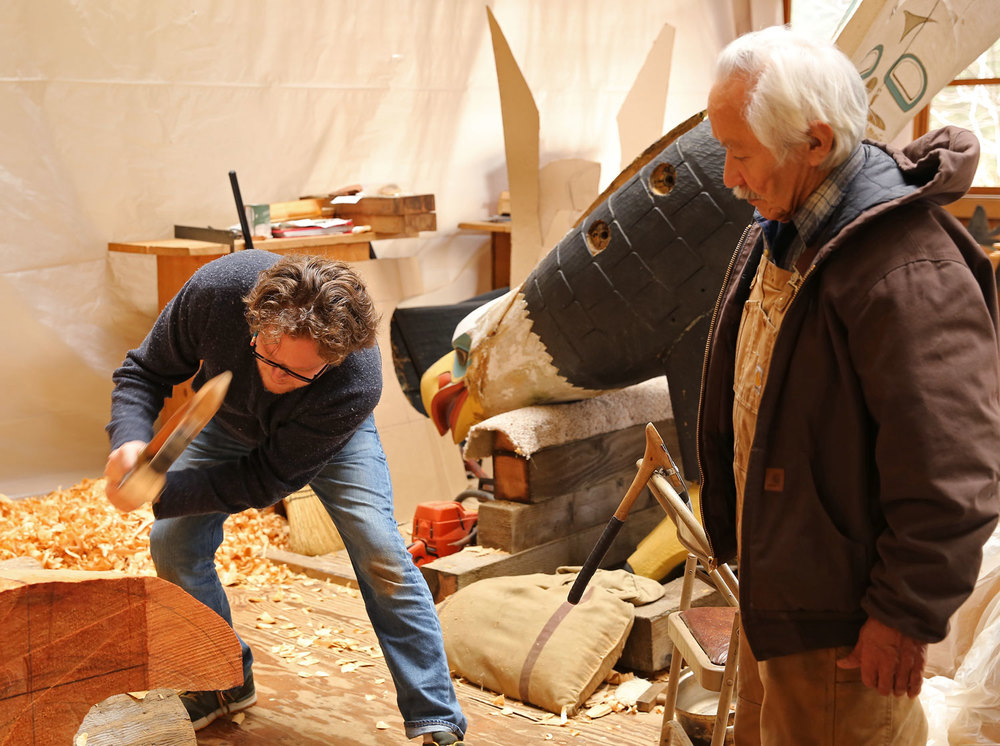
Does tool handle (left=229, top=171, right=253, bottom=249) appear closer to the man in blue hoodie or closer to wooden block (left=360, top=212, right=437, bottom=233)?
wooden block (left=360, top=212, right=437, bottom=233)

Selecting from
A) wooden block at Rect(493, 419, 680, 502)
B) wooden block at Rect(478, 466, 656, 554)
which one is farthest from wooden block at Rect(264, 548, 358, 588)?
wooden block at Rect(493, 419, 680, 502)

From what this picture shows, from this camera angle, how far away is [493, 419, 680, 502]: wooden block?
3414mm

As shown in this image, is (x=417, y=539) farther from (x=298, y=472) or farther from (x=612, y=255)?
(x=298, y=472)

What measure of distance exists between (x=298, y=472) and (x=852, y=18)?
239 centimetres

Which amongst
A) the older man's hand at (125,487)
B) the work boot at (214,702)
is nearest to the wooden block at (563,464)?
the work boot at (214,702)

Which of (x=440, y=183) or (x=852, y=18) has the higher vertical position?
(x=852, y=18)

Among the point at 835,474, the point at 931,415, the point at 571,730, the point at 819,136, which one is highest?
the point at 819,136

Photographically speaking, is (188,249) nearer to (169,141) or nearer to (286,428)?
(169,141)

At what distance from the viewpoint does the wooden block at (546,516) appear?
3.40 meters

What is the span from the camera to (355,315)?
6.92ft

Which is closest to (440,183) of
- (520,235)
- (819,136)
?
(520,235)

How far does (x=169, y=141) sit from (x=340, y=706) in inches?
105

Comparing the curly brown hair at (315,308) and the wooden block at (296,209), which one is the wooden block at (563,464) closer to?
the curly brown hair at (315,308)

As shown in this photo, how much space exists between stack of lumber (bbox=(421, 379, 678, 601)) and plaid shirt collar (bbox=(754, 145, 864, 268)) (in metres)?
1.98
